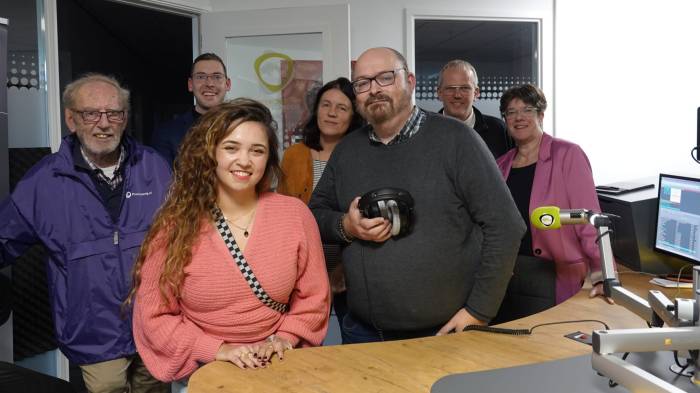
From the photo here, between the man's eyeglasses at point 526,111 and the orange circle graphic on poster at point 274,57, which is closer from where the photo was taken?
the man's eyeglasses at point 526,111

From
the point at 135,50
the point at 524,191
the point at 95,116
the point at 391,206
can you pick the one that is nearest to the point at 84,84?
the point at 95,116

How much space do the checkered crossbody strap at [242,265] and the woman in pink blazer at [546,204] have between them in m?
1.24

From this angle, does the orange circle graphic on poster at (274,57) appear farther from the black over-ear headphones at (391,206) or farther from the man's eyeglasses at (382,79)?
the black over-ear headphones at (391,206)

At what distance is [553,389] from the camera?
52.0 inches

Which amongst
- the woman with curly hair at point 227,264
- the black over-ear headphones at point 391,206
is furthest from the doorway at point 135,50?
the black over-ear headphones at point 391,206

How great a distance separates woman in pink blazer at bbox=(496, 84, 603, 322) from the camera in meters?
2.37

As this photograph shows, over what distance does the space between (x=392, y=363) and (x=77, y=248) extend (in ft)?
3.94

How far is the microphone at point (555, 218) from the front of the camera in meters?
1.62

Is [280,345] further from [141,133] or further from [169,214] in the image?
[141,133]

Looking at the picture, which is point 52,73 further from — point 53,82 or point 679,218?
point 679,218

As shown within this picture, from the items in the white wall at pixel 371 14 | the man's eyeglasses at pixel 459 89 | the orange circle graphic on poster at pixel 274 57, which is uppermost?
the white wall at pixel 371 14

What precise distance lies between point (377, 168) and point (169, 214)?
668 mm

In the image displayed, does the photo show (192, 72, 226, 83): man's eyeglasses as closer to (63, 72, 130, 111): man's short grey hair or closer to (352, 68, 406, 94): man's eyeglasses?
(63, 72, 130, 111): man's short grey hair

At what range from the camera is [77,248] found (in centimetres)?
205
